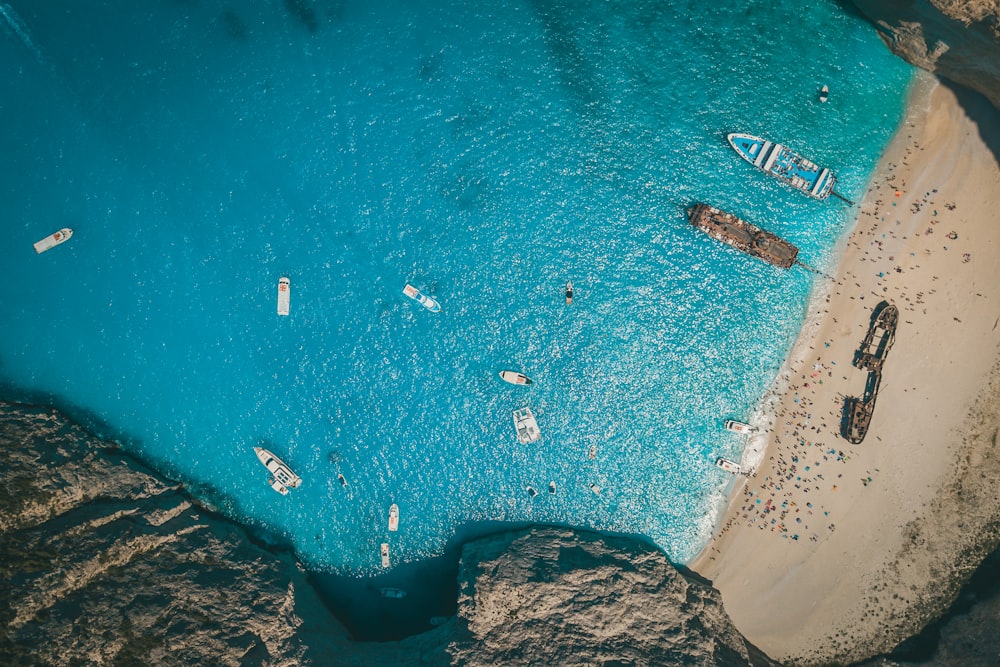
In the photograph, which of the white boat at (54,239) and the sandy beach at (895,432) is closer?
the sandy beach at (895,432)

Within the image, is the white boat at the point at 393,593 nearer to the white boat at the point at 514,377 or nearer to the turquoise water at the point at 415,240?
the turquoise water at the point at 415,240

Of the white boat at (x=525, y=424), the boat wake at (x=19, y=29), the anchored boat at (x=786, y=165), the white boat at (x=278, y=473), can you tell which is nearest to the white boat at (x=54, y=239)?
the boat wake at (x=19, y=29)

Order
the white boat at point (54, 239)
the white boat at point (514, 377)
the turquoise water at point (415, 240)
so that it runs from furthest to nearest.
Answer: the white boat at point (54, 239), the white boat at point (514, 377), the turquoise water at point (415, 240)

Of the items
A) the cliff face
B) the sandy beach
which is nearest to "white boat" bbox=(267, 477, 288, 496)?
the sandy beach

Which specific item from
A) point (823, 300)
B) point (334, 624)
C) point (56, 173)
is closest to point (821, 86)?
point (823, 300)

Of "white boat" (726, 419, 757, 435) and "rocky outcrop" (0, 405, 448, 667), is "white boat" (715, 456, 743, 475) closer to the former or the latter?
"white boat" (726, 419, 757, 435)

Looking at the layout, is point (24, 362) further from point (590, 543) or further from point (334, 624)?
point (590, 543)
